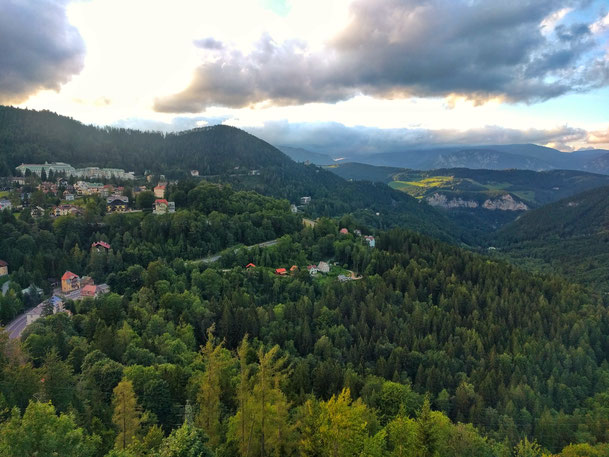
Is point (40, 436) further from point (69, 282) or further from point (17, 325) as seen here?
point (69, 282)

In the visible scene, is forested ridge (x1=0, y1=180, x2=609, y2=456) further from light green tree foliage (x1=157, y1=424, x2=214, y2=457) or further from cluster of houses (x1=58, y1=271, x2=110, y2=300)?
cluster of houses (x1=58, y1=271, x2=110, y2=300)

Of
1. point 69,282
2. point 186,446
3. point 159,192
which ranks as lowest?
point 69,282

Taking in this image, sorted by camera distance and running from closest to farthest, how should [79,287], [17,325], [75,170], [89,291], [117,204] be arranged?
[17,325] → [89,291] → [79,287] → [117,204] → [75,170]

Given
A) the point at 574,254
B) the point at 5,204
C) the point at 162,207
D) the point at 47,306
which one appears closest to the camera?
the point at 47,306

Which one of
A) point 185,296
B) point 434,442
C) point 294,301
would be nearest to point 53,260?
point 185,296

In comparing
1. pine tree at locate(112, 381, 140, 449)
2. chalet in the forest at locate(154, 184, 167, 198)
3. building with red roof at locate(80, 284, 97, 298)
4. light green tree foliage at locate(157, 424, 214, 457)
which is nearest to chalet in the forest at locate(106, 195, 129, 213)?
chalet in the forest at locate(154, 184, 167, 198)

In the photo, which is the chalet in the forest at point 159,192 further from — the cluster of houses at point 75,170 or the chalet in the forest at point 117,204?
the cluster of houses at point 75,170

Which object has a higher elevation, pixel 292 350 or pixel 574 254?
pixel 292 350

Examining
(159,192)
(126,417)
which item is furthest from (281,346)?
(159,192)
